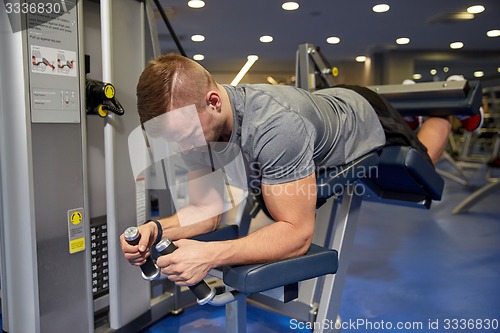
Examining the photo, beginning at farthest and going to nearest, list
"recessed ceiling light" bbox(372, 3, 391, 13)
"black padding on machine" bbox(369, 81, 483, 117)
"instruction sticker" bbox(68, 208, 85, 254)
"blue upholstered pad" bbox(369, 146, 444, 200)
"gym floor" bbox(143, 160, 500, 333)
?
"recessed ceiling light" bbox(372, 3, 391, 13) → "gym floor" bbox(143, 160, 500, 333) → "black padding on machine" bbox(369, 81, 483, 117) → "instruction sticker" bbox(68, 208, 85, 254) → "blue upholstered pad" bbox(369, 146, 444, 200)

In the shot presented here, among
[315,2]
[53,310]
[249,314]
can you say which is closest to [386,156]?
[249,314]

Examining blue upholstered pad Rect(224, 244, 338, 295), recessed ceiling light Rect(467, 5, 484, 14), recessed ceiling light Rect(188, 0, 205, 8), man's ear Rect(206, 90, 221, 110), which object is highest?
recessed ceiling light Rect(467, 5, 484, 14)

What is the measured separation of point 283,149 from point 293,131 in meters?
0.05

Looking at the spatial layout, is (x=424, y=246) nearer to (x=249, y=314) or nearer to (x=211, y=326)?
(x=249, y=314)

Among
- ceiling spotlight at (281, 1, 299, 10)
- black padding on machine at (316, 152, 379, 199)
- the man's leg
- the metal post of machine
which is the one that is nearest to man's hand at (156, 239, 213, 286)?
black padding on machine at (316, 152, 379, 199)

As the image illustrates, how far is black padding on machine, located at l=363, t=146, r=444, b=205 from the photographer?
1.36 meters

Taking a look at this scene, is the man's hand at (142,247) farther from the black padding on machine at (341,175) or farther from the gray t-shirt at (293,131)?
the black padding on machine at (341,175)

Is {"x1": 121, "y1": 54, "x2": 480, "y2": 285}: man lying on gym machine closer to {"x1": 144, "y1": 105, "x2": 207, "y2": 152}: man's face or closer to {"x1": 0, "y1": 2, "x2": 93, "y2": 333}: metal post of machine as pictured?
{"x1": 144, "y1": 105, "x2": 207, "y2": 152}: man's face

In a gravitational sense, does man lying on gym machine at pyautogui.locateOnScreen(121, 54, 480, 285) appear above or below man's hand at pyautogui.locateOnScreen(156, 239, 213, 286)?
above

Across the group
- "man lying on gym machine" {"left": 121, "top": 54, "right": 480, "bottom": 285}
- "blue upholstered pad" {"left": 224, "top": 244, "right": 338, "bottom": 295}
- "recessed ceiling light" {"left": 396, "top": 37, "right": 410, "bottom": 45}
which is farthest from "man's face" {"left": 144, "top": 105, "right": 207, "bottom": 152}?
"recessed ceiling light" {"left": 396, "top": 37, "right": 410, "bottom": 45}

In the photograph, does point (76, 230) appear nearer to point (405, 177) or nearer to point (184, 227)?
point (184, 227)

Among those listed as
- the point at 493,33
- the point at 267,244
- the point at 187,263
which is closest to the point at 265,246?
the point at 267,244

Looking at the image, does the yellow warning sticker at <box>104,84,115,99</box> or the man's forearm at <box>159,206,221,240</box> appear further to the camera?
the yellow warning sticker at <box>104,84,115,99</box>

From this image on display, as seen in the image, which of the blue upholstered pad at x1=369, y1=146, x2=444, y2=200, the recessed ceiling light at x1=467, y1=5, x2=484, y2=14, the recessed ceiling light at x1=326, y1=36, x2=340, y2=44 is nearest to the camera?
the blue upholstered pad at x1=369, y1=146, x2=444, y2=200
